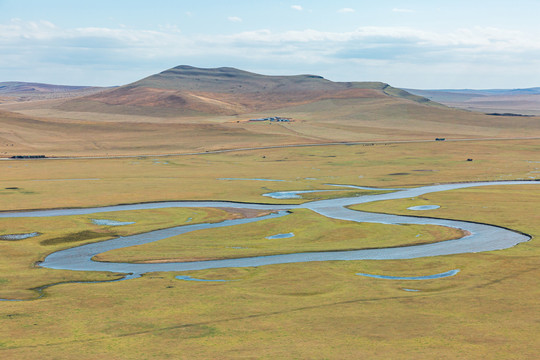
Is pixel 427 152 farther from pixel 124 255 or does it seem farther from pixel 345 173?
pixel 124 255

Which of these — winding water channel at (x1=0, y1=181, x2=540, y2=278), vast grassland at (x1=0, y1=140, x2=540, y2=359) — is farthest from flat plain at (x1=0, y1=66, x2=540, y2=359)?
winding water channel at (x1=0, y1=181, x2=540, y2=278)

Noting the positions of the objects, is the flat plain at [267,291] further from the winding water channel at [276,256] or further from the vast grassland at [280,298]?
the winding water channel at [276,256]

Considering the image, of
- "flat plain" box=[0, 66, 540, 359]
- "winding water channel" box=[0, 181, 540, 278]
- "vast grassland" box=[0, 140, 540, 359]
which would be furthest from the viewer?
"winding water channel" box=[0, 181, 540, 278]

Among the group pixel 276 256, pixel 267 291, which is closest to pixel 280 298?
pixel 267 291

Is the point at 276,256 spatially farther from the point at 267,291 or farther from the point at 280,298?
the point at 280,298

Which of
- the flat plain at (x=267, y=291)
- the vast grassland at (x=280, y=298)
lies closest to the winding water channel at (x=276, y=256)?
the flat plain at (x=267, y=291)

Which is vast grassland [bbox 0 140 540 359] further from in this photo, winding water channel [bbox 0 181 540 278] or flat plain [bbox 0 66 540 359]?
winding water channel [bbox 0 181 540 278]

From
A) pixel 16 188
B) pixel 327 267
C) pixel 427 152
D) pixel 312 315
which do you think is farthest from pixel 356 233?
pixel 427 152

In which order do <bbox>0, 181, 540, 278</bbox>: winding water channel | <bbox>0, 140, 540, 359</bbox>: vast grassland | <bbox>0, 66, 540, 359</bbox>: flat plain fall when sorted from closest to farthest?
<bbox>0, 140, 540, 359</bbox>: vast grassland
<bbox>0, 66, 540, 359</bbox>: flat plain
<bbox>0, 181, 540, 278</bbox>: winding water channel
